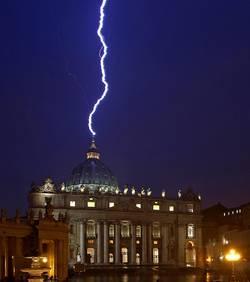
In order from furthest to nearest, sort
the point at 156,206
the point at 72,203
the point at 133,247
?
the point at 156,206, the point at 133,247, the point at 72,203

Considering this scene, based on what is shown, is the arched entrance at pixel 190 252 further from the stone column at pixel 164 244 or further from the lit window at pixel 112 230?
the lit window at pixel 112 230

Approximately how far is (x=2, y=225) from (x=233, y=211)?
3781 inches

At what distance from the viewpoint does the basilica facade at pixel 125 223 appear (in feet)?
404

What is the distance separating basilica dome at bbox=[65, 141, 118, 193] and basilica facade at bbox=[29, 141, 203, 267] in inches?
12.3

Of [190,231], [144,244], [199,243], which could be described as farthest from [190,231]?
[144,244]

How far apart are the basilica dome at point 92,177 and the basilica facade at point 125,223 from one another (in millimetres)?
313

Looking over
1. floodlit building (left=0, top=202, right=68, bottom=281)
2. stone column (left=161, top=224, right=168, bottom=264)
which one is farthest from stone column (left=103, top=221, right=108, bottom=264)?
floodlit building (left=0, top=202, right=68, bottom=281)

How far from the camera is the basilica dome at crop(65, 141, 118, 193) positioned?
138625 millimetres

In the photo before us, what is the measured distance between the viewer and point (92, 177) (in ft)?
458

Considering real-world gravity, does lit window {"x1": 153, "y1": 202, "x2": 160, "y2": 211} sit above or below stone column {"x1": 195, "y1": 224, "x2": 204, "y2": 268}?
above

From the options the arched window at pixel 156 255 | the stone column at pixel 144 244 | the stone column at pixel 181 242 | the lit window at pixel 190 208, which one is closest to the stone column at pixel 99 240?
the stone column at pixel 144 244

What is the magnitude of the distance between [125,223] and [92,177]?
49.9 ft

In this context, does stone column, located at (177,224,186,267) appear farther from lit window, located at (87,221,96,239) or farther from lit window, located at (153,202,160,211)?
lit window, located at (87,221,96,239)

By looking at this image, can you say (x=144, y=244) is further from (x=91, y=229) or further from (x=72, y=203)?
(x=72, y=203)
